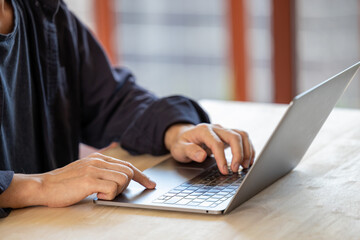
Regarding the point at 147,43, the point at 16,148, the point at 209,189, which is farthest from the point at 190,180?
the point at 147,43

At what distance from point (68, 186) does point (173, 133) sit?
35 centimetres

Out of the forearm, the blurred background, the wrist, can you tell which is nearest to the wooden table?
→ the forearm

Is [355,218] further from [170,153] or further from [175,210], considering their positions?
[170,153]

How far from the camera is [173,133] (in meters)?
1.24

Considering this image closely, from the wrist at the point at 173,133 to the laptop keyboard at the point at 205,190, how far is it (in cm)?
17

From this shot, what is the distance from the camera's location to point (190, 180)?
103 centimetres

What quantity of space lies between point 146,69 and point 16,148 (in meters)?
2.43

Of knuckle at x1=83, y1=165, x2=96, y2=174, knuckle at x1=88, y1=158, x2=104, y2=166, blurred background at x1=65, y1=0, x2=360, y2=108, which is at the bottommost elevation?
blurred background at x1=65, y1=0, x2=360, y2=108

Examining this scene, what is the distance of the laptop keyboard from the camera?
91 cm

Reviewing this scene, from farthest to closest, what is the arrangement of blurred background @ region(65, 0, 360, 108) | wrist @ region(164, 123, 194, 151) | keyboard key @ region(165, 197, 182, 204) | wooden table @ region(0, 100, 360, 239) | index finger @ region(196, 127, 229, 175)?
blurred background @ region(65, 0, 360, 108) → wrist @ region(164, 123, 194, 151) → index finger @ region(196, 127, 229, 175) → keyboard key @ region(165, 197, 182, 204) → wooden table @ region(0, 100, 360, 239)

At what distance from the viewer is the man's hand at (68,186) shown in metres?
0.93

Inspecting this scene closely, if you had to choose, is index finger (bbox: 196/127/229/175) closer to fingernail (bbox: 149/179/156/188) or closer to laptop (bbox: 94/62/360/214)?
laptop (bbox: 94/62/360/214)

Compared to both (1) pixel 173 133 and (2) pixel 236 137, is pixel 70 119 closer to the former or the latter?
(1) pixel 173 133

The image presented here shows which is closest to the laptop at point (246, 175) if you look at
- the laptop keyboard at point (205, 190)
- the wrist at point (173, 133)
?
the laptop keyboard at point (205, 190)
